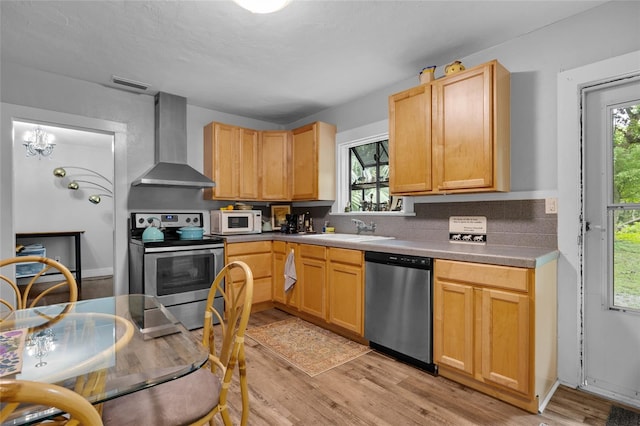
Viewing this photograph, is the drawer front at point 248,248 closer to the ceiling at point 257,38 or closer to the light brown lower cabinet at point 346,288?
the light brown lower cabinet at point 346,288

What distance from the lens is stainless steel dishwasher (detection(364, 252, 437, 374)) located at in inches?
89.0

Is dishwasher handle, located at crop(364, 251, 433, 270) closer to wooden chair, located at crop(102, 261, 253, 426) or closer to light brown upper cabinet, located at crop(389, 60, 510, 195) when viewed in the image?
light brown upper cabinet, located at crop(389, 60, 510, 195)

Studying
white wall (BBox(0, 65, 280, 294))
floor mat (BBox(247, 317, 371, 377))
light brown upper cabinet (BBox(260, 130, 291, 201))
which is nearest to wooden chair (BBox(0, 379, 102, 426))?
floor mat (BBox(247, 317, 371, 377))

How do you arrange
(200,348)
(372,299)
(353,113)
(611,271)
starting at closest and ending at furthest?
(200,348) < (611,271) < (372,299) < (353,113)

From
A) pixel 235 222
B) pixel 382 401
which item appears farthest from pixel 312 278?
pixel 382 401

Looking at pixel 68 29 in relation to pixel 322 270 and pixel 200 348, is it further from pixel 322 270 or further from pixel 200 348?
pixel 322 270

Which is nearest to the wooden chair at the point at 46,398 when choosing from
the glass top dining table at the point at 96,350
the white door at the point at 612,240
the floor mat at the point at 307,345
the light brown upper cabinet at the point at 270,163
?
the glass top dining table at the point at 96,350

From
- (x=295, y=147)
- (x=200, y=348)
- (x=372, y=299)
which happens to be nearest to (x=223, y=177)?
(x=295, y=147)

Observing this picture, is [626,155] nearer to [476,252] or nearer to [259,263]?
[476,252]

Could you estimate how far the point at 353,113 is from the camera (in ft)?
12.3

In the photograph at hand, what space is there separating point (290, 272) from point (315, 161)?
1349 mm

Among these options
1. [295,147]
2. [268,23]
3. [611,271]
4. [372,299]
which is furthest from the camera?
[295,147]

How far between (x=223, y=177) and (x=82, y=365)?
296 cm

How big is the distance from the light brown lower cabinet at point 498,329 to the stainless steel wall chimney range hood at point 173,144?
8.82 feet
